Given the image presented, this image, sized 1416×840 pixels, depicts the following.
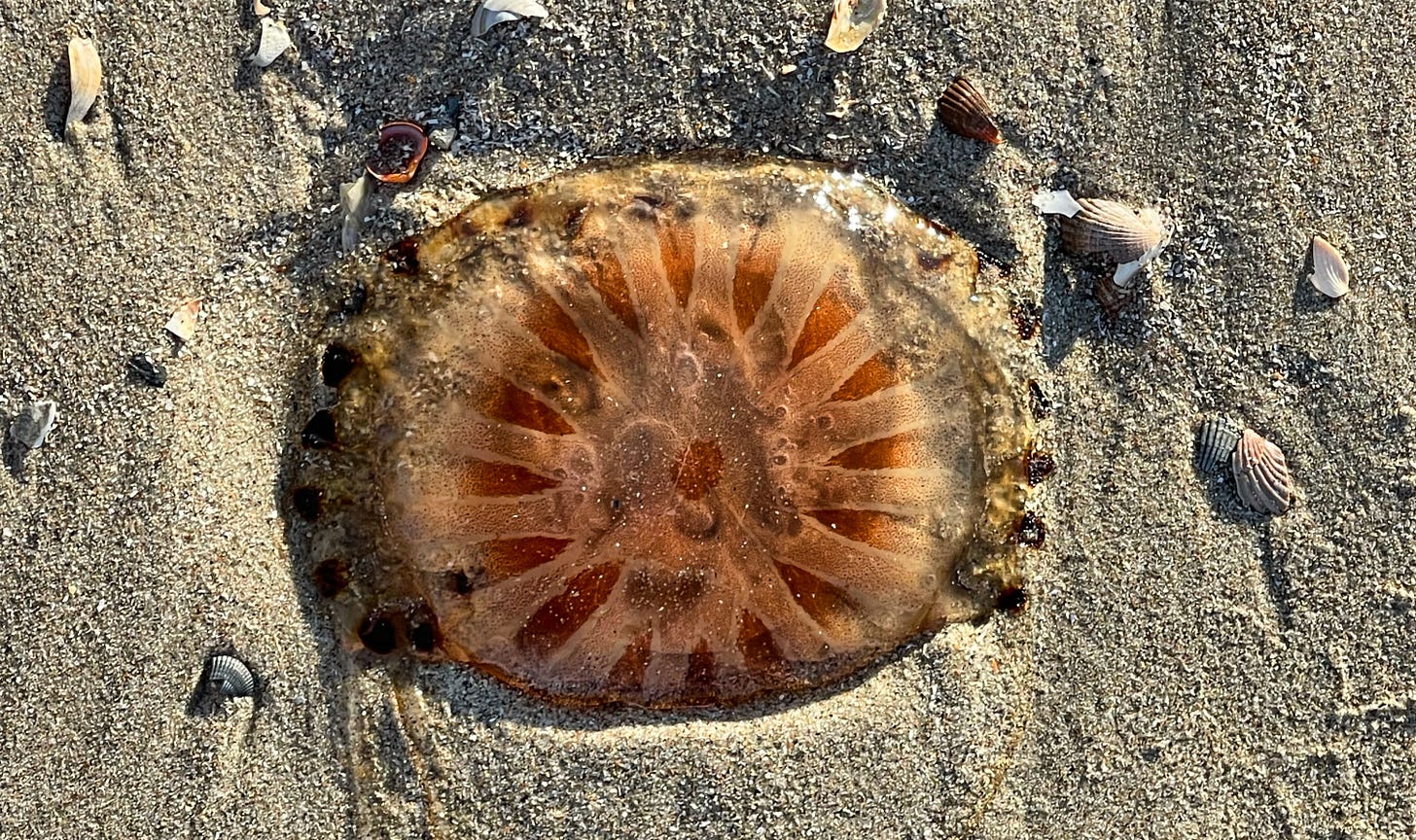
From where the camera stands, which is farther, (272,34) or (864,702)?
(864,702)

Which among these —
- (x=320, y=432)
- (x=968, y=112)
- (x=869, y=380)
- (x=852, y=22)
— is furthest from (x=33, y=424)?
(x=968, y=112)

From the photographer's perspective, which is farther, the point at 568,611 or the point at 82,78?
the point at 568,611

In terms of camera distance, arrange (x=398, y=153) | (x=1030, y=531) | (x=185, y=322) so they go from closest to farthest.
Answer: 1. (x=185, y=322)
2. (x=398, y=153)
3. (x=1030, y=531)

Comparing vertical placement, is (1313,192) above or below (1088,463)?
above

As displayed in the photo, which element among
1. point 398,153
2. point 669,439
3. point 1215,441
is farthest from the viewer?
point 1215,441

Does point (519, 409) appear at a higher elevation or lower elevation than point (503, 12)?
lower

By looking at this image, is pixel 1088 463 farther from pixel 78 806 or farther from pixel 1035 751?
pixel 78 806

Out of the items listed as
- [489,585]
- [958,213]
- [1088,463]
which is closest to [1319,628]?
[1088,463]

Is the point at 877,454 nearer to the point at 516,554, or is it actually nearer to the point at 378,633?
the point at 516,554

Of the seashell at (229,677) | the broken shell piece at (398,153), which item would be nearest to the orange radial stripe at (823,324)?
the broken shell piece at (398,153)
